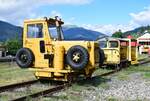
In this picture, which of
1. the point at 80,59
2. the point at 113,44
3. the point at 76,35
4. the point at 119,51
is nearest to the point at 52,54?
the point at 80,59

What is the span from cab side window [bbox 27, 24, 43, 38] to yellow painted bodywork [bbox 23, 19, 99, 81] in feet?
0.41

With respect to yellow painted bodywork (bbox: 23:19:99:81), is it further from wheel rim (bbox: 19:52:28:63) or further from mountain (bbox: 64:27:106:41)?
mountain (bbox: 64:27:106:41)

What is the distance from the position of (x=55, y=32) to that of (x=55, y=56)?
1.34 m

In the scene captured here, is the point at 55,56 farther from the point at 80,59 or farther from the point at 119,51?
the point at 119,51

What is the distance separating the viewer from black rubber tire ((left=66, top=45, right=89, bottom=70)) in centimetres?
1454

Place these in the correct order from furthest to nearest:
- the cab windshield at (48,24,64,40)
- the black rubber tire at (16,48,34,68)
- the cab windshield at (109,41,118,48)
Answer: the cab windshield at (109,41,118,48), the cab windshield at (48,24,64,40), the black rubber tire at (16,48,34,68)

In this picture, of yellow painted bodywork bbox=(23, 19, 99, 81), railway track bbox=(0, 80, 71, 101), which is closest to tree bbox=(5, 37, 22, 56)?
yellow painted bodywork bbox=(23, 19, 99, 81)

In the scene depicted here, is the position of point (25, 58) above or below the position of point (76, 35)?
below

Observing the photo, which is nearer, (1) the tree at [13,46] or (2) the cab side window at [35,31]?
(2) the cab side window at [35,31]

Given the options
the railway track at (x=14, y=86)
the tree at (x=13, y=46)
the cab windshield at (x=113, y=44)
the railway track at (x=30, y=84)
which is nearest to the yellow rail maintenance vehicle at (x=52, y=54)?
the railway track at (x=14, y=86)

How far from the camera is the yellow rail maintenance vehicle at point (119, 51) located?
2350cm

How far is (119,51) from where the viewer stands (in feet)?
77.5

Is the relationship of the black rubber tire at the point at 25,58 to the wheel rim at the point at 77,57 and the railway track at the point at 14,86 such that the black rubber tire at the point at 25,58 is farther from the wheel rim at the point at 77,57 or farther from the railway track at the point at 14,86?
the wheel rim at the point at 77,57

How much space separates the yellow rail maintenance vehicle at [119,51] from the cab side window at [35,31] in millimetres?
8355
